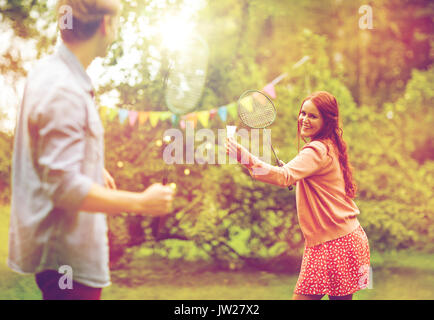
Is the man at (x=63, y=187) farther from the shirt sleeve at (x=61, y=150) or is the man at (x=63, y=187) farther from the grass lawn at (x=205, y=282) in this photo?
the grass lawn at (x=205, y=282)

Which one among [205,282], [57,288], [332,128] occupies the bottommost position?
[205,282]

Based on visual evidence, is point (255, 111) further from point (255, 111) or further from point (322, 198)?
point (322, 198)

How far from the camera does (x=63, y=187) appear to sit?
55.7 inches

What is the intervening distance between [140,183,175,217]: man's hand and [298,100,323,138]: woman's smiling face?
1149mm

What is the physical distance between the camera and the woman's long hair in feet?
8.08

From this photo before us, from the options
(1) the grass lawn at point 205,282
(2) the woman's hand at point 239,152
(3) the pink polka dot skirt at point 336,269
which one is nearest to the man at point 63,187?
(2) the woman's hand at point 239,152

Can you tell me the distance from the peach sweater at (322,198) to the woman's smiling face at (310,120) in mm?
94

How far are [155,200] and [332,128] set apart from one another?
1.34 metres

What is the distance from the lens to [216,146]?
16.2ft

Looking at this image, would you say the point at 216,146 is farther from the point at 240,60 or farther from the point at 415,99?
the point at 415,99

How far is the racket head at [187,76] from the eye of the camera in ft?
13.5

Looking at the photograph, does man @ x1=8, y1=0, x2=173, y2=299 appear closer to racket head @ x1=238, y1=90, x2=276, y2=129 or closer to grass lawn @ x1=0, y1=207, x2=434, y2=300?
racket head @ x1=238, y1=90, x2=276, y2=129

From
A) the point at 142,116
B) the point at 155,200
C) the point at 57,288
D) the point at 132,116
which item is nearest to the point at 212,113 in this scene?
the point at 142,116
